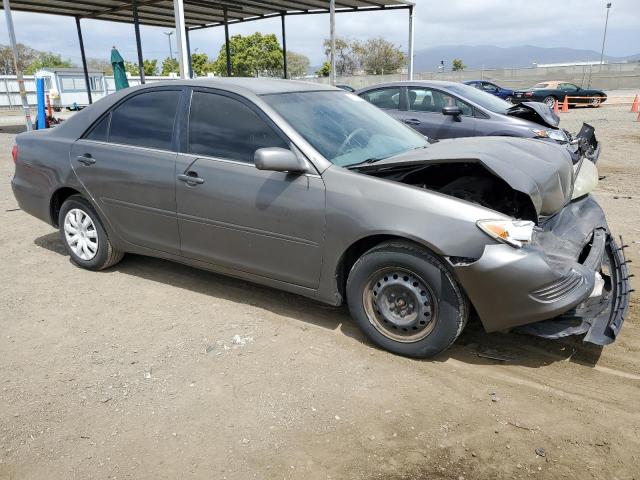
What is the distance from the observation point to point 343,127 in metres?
3.96

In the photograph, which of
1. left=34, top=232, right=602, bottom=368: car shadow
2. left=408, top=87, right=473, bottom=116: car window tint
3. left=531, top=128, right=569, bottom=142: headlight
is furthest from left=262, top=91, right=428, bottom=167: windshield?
left=408, top=87, right=473, bottom=116: car window tint

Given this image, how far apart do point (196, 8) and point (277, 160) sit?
1770 centimetres

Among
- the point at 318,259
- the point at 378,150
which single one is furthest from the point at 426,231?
the point at 378,150

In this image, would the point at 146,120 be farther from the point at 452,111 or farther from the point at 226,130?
the point at 452,111

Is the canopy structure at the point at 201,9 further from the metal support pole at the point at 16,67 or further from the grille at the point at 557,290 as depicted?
the grille at the point at 557,290

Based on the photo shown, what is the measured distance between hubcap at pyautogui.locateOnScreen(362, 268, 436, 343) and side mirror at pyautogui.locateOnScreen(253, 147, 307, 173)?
2.89 feet

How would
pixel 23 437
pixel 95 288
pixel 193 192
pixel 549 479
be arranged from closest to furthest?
pixel 549 479 → pixel 23 437 → pixel 193 192 → pixel 95 288

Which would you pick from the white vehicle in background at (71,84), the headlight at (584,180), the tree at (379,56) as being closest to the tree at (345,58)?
the tree at (379,56)

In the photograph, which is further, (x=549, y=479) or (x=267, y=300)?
(x=267, y=300)

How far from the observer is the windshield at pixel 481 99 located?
8539 millimetres

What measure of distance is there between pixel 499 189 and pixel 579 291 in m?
0.98

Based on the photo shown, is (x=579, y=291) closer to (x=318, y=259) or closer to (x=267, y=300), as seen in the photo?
(x=318, y=259)

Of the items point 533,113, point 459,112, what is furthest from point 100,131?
→ point 533,113

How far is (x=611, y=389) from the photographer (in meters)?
3.03
